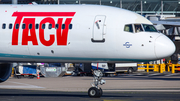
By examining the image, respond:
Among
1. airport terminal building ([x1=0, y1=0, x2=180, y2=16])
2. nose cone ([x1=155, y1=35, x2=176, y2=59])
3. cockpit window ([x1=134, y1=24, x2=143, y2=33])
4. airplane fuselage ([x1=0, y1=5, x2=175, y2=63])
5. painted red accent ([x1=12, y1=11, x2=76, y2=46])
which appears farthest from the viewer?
airport terminal building ([x1=0, y1=0, x2=180, y2=16])

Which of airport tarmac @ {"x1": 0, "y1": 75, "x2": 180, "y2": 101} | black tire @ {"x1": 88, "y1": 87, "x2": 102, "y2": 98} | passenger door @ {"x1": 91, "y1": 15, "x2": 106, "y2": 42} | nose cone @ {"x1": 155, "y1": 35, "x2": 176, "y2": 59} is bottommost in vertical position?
airport tarmac @ {"x1": 0, "y1": 75, "x2": 180, "y2": 101}

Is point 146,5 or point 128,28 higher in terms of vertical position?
point 146,5

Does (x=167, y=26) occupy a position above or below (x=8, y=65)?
above

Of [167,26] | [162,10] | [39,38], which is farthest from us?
[162,10]

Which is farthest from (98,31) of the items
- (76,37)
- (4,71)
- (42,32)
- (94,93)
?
(4,71)

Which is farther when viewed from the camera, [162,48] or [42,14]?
[42,14]

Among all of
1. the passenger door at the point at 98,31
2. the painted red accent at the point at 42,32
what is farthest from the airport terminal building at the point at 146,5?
the passenger door at the point at 98,31

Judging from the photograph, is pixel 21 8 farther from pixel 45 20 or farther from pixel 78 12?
pixel 78 12

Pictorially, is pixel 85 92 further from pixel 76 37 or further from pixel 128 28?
pixel 128 28

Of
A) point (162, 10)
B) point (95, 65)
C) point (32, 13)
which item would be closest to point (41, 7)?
point (32, 13)

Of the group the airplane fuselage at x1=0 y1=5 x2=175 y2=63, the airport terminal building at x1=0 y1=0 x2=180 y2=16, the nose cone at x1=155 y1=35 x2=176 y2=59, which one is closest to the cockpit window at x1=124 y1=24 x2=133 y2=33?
the airplane fuselage at x1=0 y1=5 x2=175 y2=63

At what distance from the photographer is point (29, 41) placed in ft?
60.0

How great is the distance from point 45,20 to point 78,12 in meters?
1.79

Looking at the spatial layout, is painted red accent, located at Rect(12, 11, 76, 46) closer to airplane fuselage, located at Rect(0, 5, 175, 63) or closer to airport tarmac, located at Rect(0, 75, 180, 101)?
airplane fuselage, located at Rect(0, 5, 175, 63)
